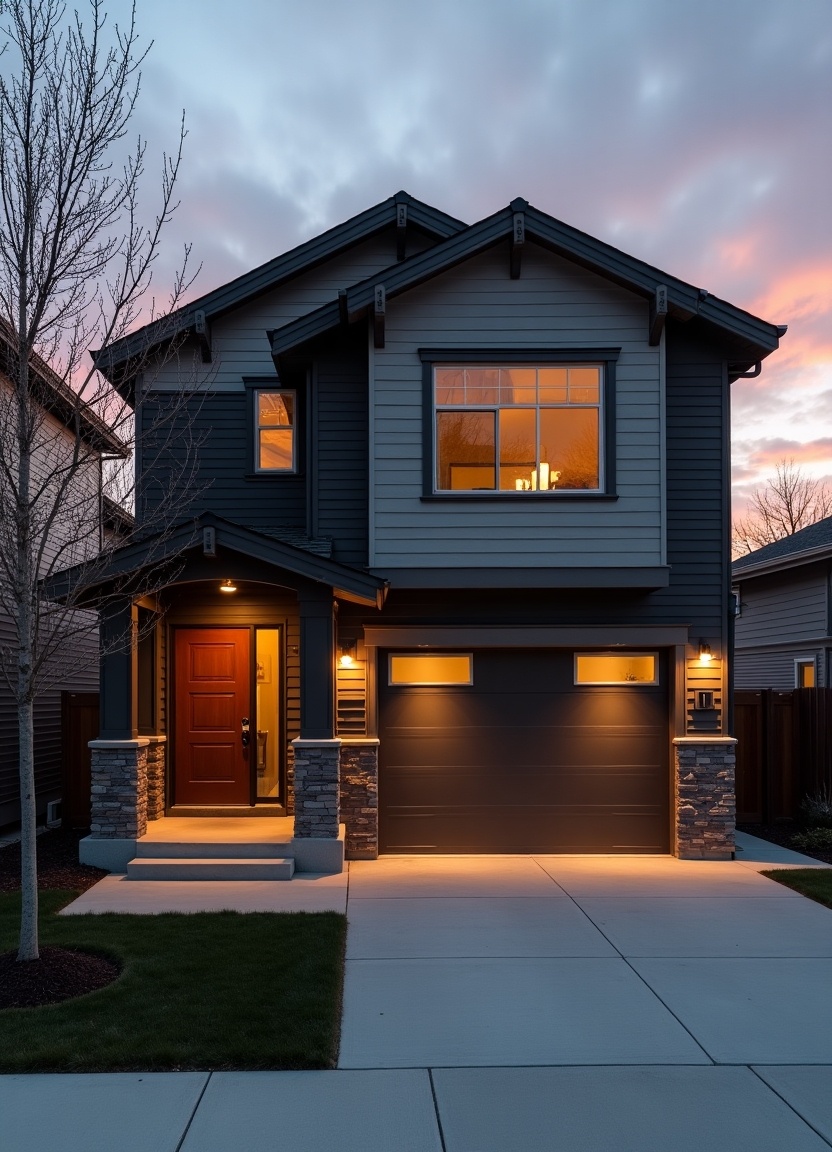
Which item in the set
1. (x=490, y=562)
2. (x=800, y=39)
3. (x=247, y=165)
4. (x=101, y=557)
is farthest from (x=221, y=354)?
(x=800, y=39)

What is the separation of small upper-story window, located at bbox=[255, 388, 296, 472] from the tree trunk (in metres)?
5.49

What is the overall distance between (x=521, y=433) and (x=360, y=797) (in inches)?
176

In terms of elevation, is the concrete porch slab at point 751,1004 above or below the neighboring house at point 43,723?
below

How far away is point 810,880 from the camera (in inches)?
349

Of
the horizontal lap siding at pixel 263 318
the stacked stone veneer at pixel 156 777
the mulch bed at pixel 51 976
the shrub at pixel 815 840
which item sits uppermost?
the horizontal lap siding at pixel 263 318

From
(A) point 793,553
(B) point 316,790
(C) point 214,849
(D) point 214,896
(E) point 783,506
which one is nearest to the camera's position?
(D) point 214,896

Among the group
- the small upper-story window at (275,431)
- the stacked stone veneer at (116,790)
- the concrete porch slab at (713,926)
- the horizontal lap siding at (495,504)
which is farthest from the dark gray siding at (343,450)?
the concrete porch slab at (713,926)

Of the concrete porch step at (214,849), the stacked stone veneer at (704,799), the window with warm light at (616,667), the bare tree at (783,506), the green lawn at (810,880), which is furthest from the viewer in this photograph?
the bare tree at (783,506)

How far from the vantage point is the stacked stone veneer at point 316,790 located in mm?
9133

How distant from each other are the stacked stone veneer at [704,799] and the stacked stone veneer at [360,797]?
137 inches

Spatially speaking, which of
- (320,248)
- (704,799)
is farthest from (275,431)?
(704,799)

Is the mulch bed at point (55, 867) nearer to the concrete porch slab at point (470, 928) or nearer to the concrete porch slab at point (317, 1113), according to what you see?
the concrete porch slab at point (470, 928)

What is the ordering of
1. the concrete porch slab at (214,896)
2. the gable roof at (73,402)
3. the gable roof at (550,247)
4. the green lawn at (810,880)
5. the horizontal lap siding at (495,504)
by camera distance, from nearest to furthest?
the gable roof at (73,402)
the concrete porch slab at (214,896)
the green lawn at (810,880)
the gable roof at (550,247)
the horizontal lap siding at (495,504)

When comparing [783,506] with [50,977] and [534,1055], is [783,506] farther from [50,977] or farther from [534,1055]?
[50,977]
